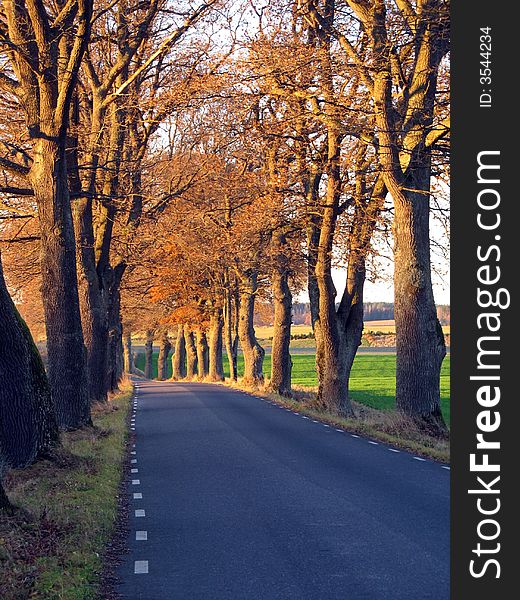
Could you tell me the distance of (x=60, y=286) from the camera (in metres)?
19.6

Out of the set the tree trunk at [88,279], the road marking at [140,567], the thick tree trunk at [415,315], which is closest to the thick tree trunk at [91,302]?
the tree trunk at [88,279]

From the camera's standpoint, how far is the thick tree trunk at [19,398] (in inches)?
530

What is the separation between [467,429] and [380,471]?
6.56m

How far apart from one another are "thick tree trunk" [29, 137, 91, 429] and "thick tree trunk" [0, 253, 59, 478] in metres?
4.82

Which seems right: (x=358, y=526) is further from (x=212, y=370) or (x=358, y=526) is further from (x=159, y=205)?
(x=212, y=370)

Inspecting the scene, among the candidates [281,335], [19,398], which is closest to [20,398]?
[19,398]

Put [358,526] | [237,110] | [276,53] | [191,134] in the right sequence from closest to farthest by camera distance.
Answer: [358,526], [276,53], [237,110], [191,134]

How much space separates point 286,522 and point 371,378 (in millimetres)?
72291

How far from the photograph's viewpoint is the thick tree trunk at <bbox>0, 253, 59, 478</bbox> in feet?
44.2

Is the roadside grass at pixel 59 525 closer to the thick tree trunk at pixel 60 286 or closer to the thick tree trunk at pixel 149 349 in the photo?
the thick tree trunk at pixel 60 286

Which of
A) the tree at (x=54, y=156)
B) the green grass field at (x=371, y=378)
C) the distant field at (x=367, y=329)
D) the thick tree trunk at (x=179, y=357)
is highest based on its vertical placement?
the tree at (x=54, y=156)

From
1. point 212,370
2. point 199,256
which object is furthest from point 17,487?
point 212,370

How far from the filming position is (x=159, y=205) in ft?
93.1

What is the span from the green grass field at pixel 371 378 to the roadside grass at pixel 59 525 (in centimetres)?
2861
